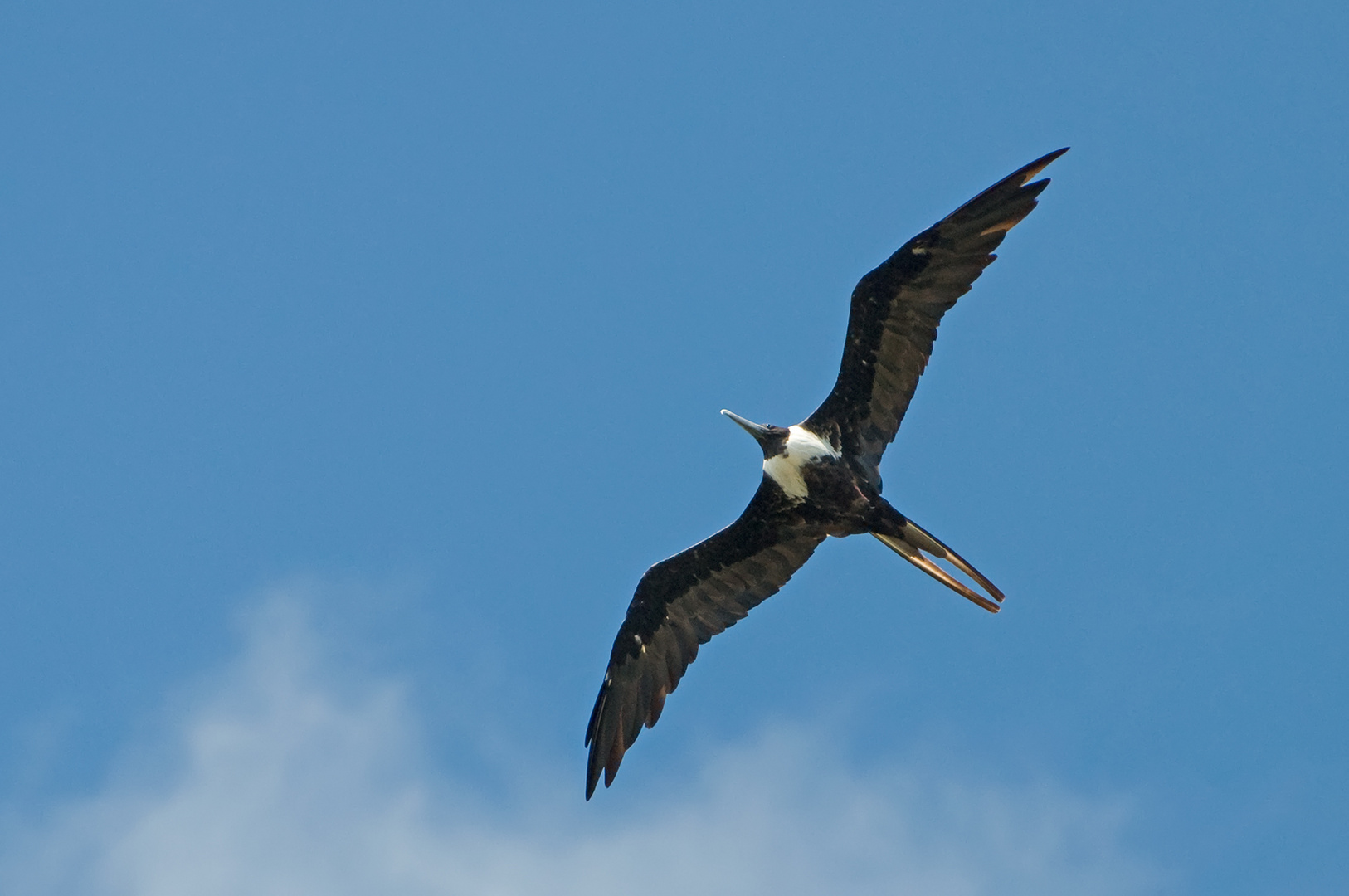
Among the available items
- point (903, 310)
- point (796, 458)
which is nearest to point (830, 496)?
point (796, 458)

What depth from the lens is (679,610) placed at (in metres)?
17.7

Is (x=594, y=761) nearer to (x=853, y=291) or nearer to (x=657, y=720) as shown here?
(x=657, y=720)

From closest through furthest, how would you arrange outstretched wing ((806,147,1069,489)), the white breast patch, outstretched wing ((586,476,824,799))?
outstretched wing ((806,147,1069,489)) → the white breast patch → outstretched wing ((586,476,824,799))

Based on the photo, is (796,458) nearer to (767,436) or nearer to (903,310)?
(767,436)

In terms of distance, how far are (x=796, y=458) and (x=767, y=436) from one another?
1.51ft

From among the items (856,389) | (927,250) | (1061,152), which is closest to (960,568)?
(856,389)

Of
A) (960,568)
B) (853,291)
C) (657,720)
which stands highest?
(853,291)

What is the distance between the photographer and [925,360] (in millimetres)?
16188

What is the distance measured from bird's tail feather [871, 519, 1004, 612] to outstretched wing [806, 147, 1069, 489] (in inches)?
27.5

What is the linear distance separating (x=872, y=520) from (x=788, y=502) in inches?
39.9

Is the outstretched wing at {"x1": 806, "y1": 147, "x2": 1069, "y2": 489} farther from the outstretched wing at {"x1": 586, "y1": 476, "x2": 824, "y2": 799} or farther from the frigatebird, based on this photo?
the outstretched wing at {"x1": 586, "y1": 476, "x2": 824, "y2": 799}

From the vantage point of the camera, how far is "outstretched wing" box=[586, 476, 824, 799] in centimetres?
1742

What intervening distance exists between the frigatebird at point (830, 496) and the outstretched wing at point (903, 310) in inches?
0.4

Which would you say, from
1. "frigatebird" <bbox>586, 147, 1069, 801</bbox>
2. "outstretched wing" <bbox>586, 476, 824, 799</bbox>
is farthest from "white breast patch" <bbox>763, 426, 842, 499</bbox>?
"outstretched wing" <bbox>586, 476, 824, 799</bbox>
